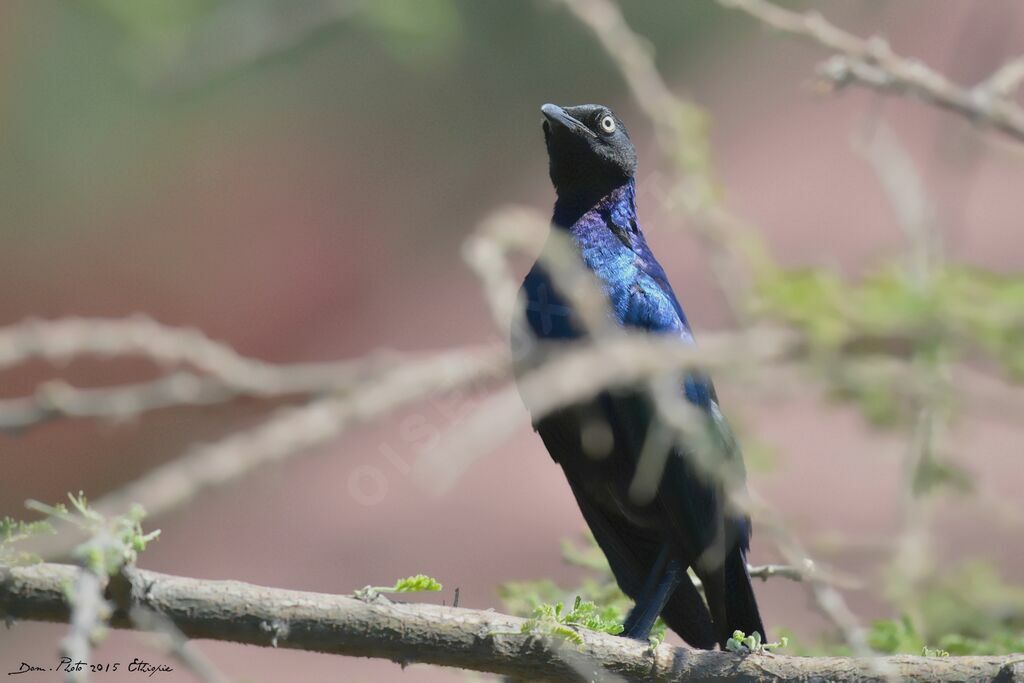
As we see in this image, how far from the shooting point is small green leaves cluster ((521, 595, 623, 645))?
2410mm

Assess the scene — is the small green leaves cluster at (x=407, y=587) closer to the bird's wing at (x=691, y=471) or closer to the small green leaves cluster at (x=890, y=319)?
the small green leaves cluster at (x=890, y=319)

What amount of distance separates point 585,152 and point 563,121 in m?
0.14

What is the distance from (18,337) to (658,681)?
1.50 m

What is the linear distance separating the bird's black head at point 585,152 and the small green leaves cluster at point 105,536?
2245 millimetres

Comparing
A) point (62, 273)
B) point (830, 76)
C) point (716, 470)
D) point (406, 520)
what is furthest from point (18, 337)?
point (62, 273)

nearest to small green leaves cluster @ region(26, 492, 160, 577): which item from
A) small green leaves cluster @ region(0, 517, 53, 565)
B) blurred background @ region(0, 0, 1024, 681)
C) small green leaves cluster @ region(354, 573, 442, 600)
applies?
small green leaves cluster @ region(0, 517, 53, 565)

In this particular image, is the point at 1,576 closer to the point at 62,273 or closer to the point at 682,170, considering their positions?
the point at 682,170

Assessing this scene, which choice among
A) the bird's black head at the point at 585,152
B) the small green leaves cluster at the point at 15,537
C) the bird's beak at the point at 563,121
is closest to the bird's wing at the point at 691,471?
the bird's black head at the point at 585,152

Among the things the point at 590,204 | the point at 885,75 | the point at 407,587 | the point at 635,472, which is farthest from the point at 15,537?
the point at 590,204

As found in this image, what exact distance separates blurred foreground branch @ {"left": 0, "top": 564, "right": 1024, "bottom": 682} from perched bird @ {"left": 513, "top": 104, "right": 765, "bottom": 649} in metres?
0.75

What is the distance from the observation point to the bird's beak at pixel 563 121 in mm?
3914

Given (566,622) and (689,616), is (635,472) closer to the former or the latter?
(689,616)

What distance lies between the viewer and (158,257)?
10.7 meters

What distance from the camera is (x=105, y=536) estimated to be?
181 centimetres
